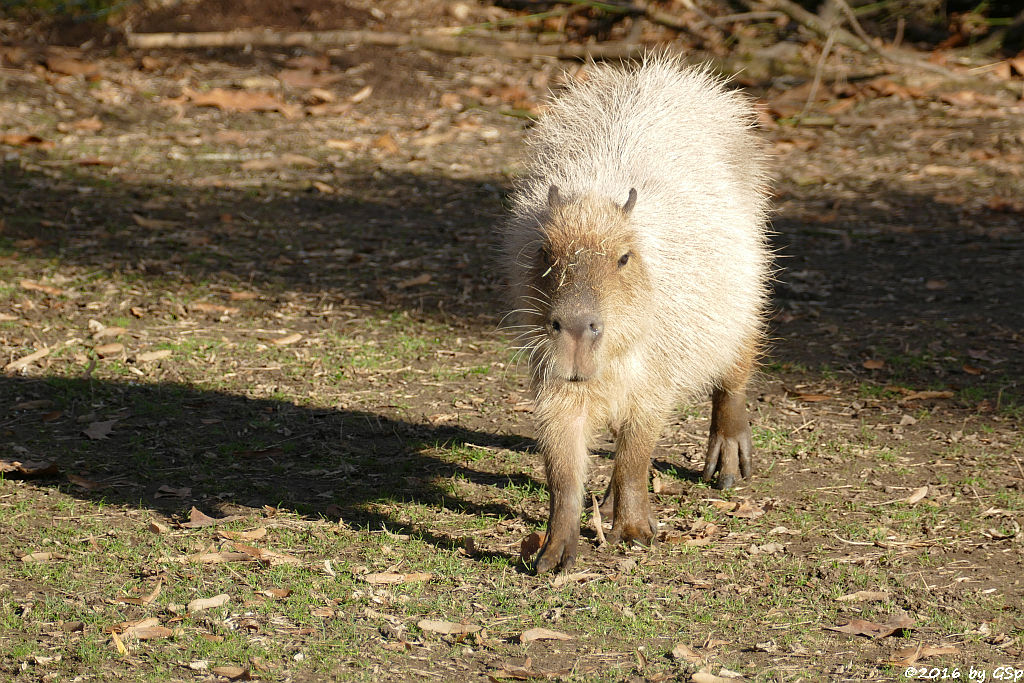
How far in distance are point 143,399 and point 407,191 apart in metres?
3.40

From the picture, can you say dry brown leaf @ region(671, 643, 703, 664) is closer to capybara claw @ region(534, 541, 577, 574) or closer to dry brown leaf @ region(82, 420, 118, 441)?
capybara claw @ region(534, 541, 577, 574)

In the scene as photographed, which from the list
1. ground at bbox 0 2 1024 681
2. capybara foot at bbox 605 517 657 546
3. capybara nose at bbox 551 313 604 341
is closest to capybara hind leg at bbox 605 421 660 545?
capybara foot at bbox 605 517 657 546

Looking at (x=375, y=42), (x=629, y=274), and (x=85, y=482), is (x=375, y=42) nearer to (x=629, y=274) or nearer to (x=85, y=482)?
→ (x=85, y=482)

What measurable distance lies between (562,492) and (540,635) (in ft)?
1.79

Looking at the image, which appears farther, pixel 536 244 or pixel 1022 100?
pixel 1022 100

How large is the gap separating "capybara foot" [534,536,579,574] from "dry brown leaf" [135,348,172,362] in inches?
103

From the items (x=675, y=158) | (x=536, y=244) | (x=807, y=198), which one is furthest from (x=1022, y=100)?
(x=536, y=244)

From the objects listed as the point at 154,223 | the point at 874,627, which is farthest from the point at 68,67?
the point at 874,627

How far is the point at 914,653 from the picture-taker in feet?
10.6

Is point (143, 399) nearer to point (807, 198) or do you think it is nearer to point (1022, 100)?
point (807, 198)

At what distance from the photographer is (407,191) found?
8.07 m

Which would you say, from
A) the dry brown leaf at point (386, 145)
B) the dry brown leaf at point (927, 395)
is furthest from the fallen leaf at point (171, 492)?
the dry brown leaf at point (386, 145)

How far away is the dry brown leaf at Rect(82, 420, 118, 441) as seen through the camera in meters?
4.68

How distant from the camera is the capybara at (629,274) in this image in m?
3.54
